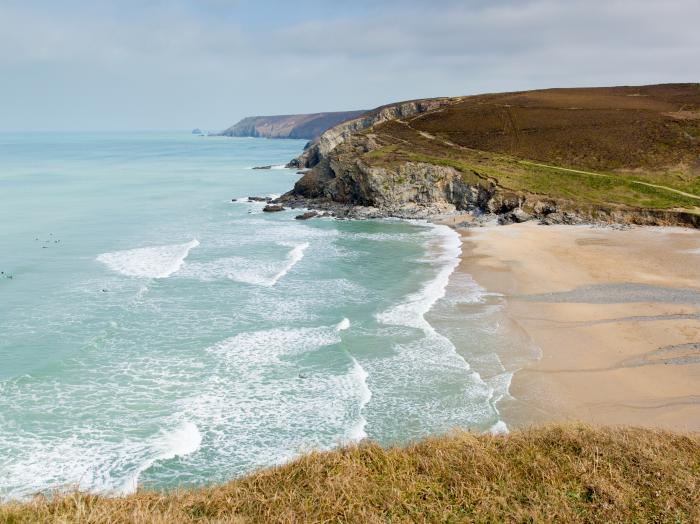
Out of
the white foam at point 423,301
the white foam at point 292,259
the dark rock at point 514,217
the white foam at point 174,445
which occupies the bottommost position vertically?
the white foam at point 174,445

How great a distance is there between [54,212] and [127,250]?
22464 millimetres

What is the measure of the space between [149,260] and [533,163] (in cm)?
4767

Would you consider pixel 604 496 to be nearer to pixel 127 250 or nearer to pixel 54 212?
pixel 127 250

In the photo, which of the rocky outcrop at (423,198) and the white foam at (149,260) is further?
the rocky outcrop at (423,198)

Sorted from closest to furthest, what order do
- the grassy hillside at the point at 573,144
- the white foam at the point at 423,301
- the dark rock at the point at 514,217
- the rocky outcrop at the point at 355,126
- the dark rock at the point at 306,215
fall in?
the white foam at the point at 423,301
the dark rock at the point at 514,217
the grassy hillside at the point at 573,144
the dark rock at the point at 306,215
the rocky outcrop at the point at 355,126

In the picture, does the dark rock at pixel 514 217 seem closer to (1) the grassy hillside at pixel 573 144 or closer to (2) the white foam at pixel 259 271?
(1) the grassy hillside at pixel 573 144

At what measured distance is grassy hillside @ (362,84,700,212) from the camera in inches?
2325

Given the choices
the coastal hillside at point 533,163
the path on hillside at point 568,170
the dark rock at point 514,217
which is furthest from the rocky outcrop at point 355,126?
the dark rock at point 514,217

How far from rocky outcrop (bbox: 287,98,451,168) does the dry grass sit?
95.2m

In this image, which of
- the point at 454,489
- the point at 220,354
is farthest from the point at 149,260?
the point at 454,489

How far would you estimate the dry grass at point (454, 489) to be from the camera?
29.8 ft

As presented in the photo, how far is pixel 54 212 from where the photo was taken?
59500mm

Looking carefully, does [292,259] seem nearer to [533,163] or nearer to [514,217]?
[514,217]

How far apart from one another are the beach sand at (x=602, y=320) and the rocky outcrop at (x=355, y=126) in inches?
2481
